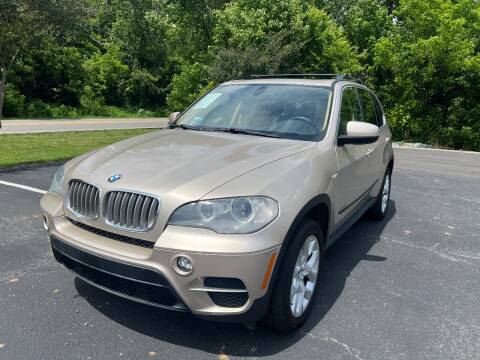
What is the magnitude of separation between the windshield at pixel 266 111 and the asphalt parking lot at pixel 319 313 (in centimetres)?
137

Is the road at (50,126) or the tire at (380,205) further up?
the tire at (380,205)

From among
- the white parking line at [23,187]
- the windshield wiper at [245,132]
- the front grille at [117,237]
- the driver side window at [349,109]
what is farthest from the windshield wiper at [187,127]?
the white parking line at [23,187]

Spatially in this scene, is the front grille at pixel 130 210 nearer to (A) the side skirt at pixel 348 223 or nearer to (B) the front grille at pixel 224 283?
(B) the front grille at pixel 224 283

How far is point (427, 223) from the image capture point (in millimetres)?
5781

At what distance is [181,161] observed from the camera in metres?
3.08

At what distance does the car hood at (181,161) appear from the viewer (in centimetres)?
273

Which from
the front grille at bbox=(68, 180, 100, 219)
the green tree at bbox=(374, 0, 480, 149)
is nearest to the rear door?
the front grille at bbox=(68, 180, 100, 219)

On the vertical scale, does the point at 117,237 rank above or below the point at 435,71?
above

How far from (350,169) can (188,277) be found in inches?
75.6

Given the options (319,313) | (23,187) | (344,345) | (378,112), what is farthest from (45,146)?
(344,345)

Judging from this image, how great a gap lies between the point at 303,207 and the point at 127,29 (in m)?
33.6

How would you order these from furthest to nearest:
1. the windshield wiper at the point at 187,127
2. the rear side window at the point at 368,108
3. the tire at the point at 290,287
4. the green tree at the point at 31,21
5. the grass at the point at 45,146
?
the grass at the point at 45,146 → the green tree at the point at 31,21 → the rear side window at the point at 368,108 → the windshield wiper at the point at 187,127 → the tire at the point at 290,287

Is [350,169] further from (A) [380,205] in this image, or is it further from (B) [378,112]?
(B) [378,112]

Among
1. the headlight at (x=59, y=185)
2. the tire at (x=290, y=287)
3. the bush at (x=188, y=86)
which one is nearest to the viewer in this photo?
the tire at (x=290, y=287)
